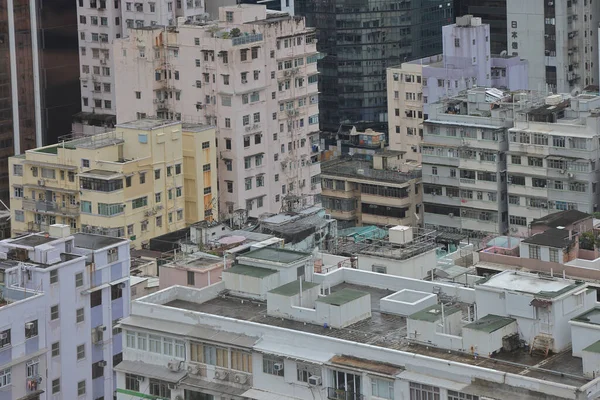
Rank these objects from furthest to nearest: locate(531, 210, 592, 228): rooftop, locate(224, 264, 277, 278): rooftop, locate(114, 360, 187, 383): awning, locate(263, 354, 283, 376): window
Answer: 1. locate(531, 210, 592, 228): rooftop
2. locate(224, 264, 277, 278): rooftop
3. locate(114, 360, 187, 383): awning
4. locate(263, 354, 283, 376): window

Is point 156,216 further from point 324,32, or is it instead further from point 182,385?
point 324,32

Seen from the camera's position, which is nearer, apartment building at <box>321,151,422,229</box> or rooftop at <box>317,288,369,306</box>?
rooftop at <box>317,288,369,306</box>

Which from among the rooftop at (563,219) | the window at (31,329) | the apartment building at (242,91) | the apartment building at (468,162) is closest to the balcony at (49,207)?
the apartment building at (242,91)

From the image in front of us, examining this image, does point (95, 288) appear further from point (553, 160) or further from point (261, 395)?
point (553, 160)

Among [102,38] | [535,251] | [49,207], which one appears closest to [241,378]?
[535,251]

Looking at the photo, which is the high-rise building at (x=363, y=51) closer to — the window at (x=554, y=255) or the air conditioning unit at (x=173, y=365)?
the window at (x=554, y=255)

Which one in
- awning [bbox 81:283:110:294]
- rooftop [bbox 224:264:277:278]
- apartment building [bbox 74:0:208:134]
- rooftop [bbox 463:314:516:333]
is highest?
apartment building [bbox 74:0:208:134]

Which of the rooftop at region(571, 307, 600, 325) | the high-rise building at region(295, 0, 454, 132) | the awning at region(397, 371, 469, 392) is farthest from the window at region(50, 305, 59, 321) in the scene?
the high-rise building at region(295, 0, 454, 132)

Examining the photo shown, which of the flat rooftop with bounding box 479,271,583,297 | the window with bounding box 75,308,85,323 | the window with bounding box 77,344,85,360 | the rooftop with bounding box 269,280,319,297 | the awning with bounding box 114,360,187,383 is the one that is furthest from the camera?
the window with bounding box 77,344,85,360

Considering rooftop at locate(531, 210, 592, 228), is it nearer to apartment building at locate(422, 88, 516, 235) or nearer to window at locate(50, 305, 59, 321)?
apartment building at locate(422, 88, 516, 235)
